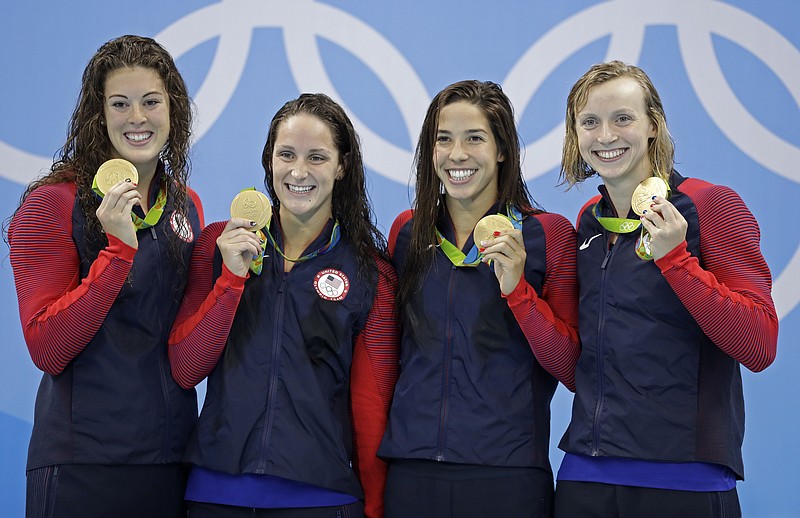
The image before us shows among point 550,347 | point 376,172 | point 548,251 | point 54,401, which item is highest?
point 376,172

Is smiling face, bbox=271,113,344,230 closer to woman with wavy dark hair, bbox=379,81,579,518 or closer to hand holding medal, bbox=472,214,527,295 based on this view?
woman with wavy dark hair, bbox=379,81,579,518

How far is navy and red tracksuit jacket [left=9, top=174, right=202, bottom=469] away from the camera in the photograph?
2484 mm

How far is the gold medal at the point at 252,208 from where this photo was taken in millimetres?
2697

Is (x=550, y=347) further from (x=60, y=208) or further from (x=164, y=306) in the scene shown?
(x=60, y=208)

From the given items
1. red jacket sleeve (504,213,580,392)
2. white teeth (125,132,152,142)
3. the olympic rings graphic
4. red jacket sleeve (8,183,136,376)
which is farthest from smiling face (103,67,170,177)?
the olympic rings graphic

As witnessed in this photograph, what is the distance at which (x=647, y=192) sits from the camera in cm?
252

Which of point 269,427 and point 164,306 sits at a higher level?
point 164,306

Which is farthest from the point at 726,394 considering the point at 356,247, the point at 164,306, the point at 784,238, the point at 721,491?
the point at 784,238

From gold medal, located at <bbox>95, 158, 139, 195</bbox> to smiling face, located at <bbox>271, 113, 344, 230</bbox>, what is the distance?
429 millimetres

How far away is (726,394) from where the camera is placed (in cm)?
250

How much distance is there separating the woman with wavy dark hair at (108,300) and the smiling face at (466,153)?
82 centimetres

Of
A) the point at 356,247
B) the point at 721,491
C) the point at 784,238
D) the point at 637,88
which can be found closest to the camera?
the point at 721,491

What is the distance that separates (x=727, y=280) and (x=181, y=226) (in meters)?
1.58

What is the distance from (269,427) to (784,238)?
3004 mm
